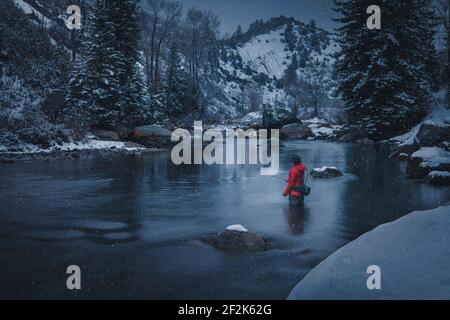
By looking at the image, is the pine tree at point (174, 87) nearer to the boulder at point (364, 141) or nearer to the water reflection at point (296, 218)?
the boulder at point (364, 141)

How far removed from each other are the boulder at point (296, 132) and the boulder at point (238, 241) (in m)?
33.5

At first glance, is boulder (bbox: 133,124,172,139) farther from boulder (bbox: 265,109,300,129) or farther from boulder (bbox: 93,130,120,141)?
boulder (bbox: 265,109,300,129)

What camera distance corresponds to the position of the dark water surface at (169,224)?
5.30m

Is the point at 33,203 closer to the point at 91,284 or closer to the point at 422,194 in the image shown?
the point at 91,284

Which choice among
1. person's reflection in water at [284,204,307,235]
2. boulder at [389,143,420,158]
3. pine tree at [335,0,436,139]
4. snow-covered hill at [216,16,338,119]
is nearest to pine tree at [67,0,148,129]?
pine tree at [335,0,436,139]

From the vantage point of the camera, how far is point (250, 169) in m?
17.3

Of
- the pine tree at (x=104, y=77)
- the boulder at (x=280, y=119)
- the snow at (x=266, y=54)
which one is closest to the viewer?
the pine tree at (x=104, y=77)

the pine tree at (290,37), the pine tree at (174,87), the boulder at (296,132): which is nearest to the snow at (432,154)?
the boulder at (296,132)

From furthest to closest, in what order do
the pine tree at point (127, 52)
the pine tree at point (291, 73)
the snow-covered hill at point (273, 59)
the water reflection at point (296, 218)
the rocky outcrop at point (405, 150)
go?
the pine tree at point (291, 73), the snow-covered hill at point (273, 59), the pine tree at point (127, 52), the rocky outcrop at point (405, 150), the water reflection at point (296, 218)

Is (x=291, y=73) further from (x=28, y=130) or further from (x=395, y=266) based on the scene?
(x=395, y=266)

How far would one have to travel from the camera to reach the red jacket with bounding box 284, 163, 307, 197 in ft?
31.1

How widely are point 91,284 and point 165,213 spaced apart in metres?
4.13
